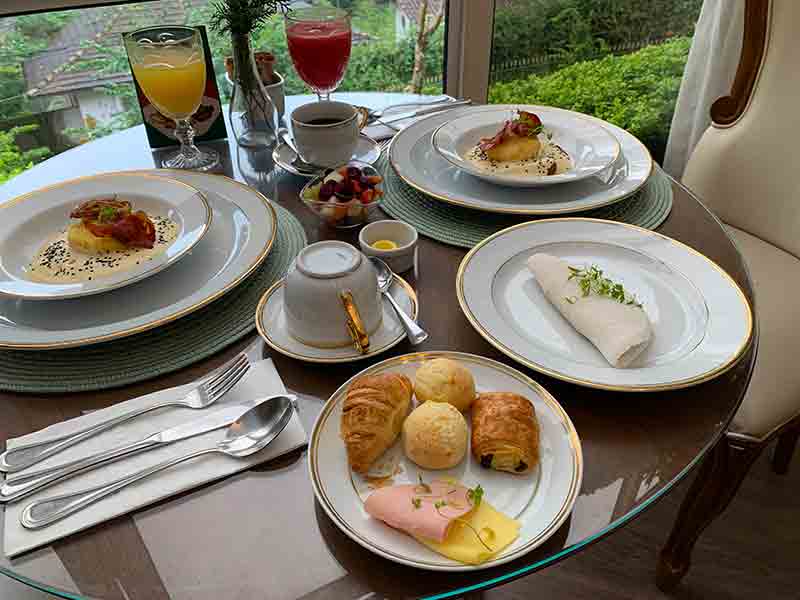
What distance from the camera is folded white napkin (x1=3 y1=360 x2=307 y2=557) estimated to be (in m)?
0.71

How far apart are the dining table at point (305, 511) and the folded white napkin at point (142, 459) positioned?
0.01 metres

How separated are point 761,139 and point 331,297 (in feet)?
3.91

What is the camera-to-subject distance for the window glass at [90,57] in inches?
88.4

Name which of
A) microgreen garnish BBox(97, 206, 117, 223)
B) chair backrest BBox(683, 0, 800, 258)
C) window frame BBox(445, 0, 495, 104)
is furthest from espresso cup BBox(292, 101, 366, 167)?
window frame BBox(445, 0, 495, 104)

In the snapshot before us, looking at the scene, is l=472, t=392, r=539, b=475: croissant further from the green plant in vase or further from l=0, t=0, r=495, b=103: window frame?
l=0, t=0, r=495, b=103: window frame

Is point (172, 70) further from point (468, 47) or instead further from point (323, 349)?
point (468, 47)

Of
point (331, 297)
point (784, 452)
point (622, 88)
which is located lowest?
point (784, 452)

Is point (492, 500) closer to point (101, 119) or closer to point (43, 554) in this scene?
point (43, 554)

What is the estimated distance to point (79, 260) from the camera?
3.56 feet

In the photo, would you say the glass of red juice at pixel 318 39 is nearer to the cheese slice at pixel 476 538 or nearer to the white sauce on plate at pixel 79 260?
the white sauce on plate at pixel 79 260

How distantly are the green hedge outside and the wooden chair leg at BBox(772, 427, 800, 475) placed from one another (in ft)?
5.01

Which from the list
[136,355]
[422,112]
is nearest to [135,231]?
[136,355]

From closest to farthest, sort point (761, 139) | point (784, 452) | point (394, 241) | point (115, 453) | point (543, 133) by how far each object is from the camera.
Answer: point (115, 453) < point (394, 241) < point (543, 133) < point (761, 139) < point (784, 452)

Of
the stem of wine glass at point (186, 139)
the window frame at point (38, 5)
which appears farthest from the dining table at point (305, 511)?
the window frame at point (38, 5)
